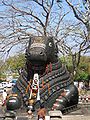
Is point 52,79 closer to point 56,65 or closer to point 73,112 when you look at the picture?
point 56,65

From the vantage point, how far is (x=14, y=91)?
10.8 m

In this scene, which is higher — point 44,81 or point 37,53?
point 37,53

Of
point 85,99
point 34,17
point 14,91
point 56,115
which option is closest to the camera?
point 56,115

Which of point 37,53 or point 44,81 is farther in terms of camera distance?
point 44,81

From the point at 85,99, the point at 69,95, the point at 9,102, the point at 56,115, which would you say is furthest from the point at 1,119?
the point at 85,99

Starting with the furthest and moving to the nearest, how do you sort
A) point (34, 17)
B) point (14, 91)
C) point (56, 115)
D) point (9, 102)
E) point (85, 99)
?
point (34, 17) → point (85, 99) → point (14, 91) → point (9, 102) → point (56, 115)

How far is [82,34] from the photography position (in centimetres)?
1938

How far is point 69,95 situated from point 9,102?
76.7 inches

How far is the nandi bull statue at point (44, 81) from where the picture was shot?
1008cm

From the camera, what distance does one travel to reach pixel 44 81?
10383 millimetres

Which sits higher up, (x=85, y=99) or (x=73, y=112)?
(x=85, y=99)

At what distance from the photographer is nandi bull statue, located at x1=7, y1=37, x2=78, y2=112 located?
10.1 metres

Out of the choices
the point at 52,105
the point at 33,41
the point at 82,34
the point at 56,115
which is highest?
the point at 82,34

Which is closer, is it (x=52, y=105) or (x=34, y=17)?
(x=52, y=105)
